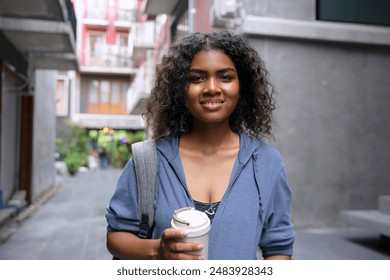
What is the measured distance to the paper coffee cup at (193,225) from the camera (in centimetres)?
106

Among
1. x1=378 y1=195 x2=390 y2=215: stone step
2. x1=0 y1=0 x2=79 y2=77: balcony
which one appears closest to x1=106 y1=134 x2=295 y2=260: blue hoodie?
x1=378 y1=195 x2=390 y2=215: stone step

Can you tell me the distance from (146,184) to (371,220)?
4.32m

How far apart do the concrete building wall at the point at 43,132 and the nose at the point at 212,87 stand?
770 centimetres

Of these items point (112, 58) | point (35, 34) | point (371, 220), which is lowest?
point (371, 220)

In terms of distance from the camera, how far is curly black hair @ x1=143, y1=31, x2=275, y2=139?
52.9 inches

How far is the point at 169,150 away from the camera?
1309 mm

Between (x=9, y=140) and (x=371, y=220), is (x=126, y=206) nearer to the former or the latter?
(x=371, y=220)

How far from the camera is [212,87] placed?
1.25 metres

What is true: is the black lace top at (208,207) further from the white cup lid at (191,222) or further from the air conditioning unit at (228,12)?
the air conditioning unit at (228,12)

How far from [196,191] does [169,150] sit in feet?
0.51

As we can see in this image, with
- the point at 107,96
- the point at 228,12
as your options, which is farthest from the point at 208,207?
the point at 107,96

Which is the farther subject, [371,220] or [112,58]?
[112,58]

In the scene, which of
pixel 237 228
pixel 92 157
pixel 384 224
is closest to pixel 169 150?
pixel 237 228
